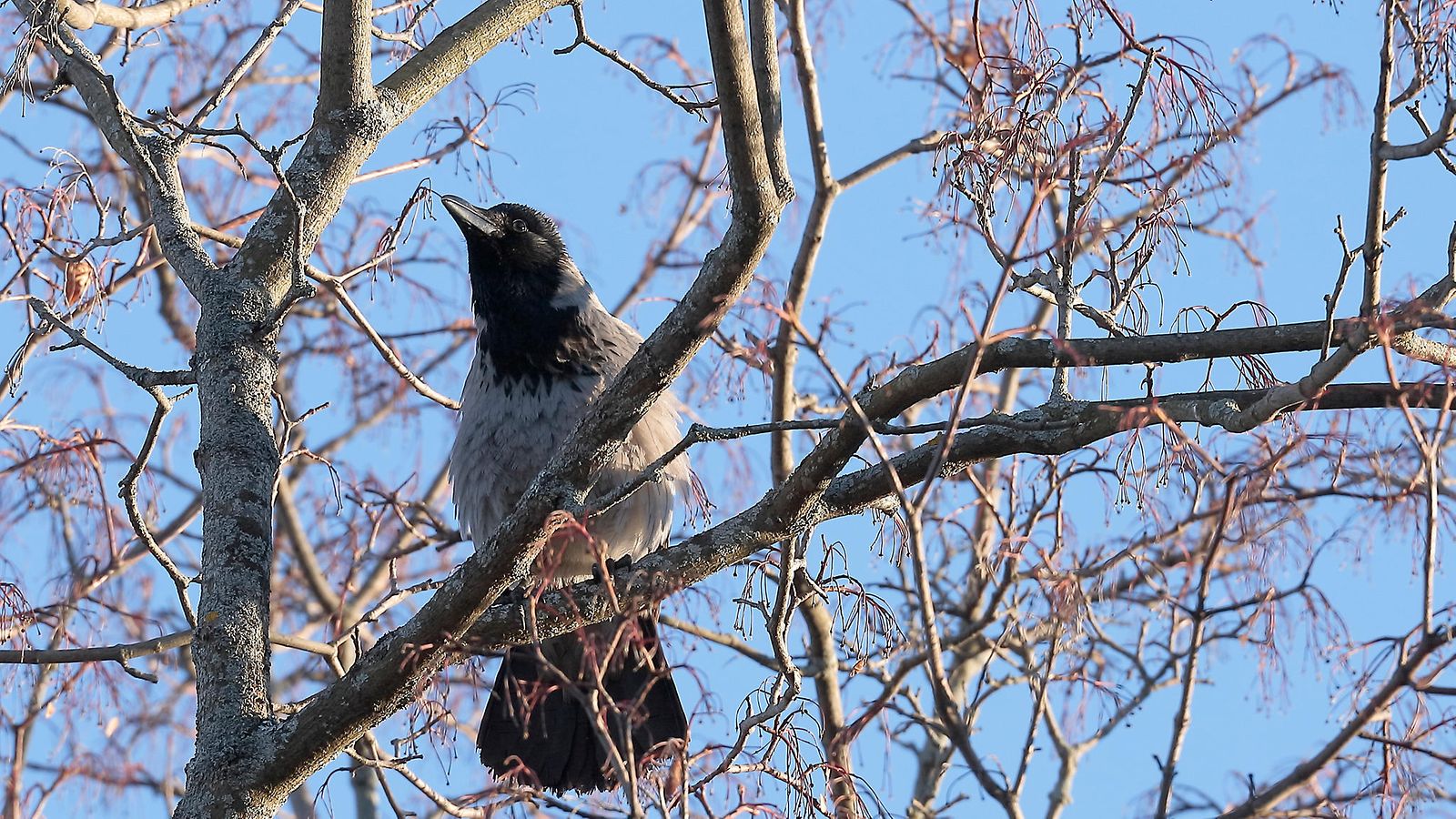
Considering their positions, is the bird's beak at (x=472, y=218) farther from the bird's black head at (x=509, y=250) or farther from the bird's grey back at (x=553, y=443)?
the bird's grey back at (x=553, y=443)

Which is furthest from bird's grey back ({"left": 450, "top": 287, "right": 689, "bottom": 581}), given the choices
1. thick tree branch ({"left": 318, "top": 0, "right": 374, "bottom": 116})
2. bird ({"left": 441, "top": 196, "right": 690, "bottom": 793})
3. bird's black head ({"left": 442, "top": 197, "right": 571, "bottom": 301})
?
thick tree branch ({"left": 318, "top": 0, "right": 374, "bottom": 116})

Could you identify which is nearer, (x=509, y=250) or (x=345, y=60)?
(x=345, y=60)

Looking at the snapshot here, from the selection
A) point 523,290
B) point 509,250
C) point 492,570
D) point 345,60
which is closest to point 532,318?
point 523,290

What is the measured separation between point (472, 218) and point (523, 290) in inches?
15.2

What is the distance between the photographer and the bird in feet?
16.9

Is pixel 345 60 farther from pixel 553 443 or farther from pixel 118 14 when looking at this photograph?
pixel 553 443

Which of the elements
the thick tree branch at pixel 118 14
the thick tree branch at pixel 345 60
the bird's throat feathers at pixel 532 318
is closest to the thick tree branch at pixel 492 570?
the thick tree branch at pixel 345 60

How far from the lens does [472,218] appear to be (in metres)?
5.89

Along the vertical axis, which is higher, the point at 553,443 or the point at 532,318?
the point at 532,318

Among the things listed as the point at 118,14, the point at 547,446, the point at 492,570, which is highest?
the point at 118,14

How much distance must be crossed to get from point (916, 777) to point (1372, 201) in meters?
3.34

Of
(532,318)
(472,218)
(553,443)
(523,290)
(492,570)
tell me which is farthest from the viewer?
(472,218)

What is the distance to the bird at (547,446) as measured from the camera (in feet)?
16.9

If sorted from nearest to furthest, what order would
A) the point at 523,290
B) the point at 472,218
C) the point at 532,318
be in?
the point at 532,318
the point at 523,290
the point at 472,218
